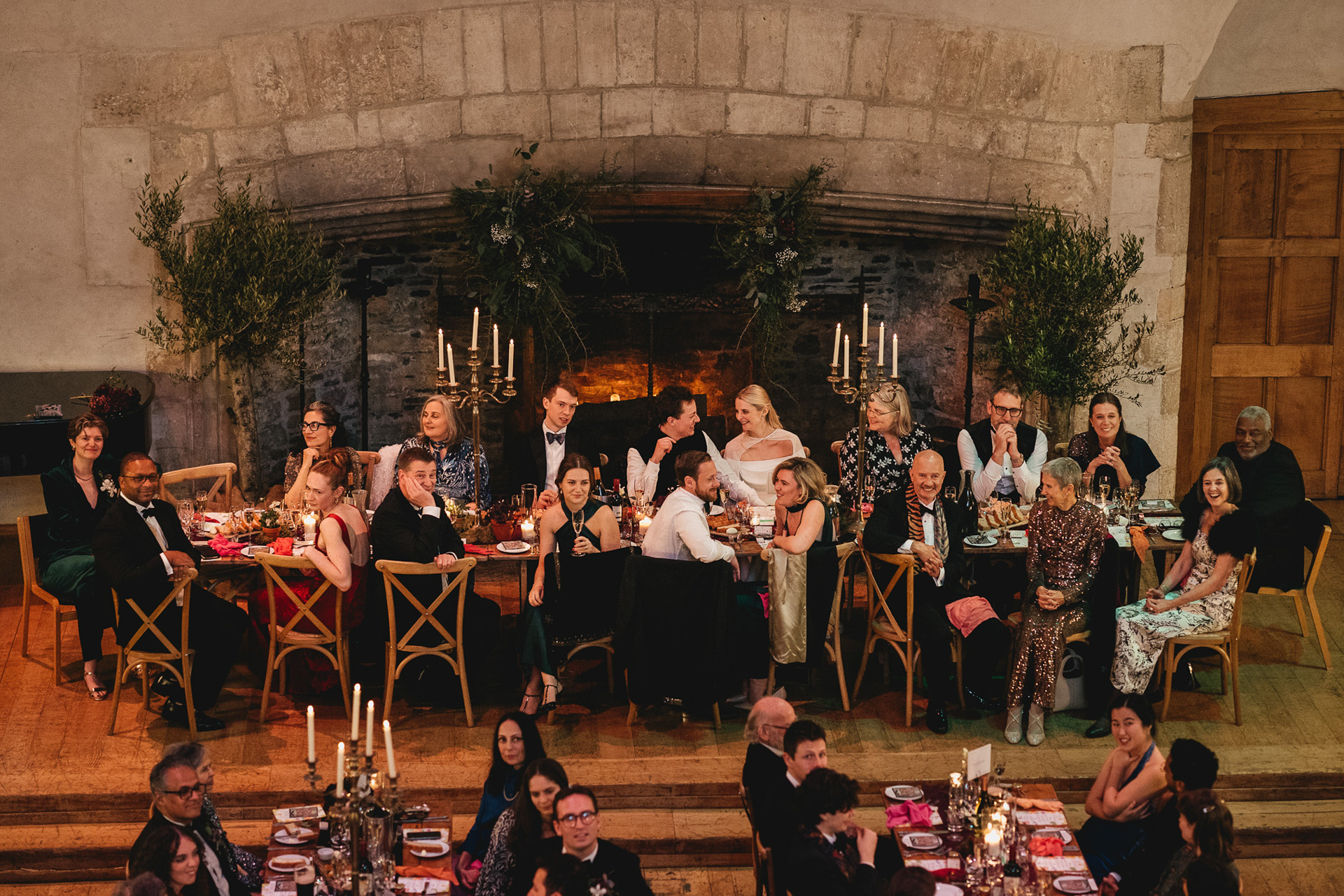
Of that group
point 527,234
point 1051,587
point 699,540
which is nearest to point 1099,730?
point 1051,587

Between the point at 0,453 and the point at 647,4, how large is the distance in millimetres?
4425

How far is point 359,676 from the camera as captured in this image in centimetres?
623

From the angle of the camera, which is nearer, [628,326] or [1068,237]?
[1068,237]

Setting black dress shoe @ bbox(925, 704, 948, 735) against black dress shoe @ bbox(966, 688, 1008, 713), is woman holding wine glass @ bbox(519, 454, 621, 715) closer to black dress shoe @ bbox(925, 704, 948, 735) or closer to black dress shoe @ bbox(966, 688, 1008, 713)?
black dress shoe @ bbox(925, 704, 948, 735)

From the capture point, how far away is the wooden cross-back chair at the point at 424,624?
5613 mm

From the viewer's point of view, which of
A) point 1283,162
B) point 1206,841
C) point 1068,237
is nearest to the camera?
point 1206,841

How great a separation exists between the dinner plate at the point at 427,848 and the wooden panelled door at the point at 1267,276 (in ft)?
20.9

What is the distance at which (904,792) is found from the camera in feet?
15.4

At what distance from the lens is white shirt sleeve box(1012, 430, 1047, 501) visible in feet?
23.1

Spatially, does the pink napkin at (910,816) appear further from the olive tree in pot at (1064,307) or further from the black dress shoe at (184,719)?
the olive tree in pot at (1064,307)

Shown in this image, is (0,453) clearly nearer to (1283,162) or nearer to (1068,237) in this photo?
(1068,237)

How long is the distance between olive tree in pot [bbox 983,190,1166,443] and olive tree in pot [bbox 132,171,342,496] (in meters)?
4.17

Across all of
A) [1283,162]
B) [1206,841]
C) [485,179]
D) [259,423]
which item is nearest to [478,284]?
[485,179]

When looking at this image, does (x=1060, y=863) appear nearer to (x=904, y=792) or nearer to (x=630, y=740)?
(x=904, y=792)
